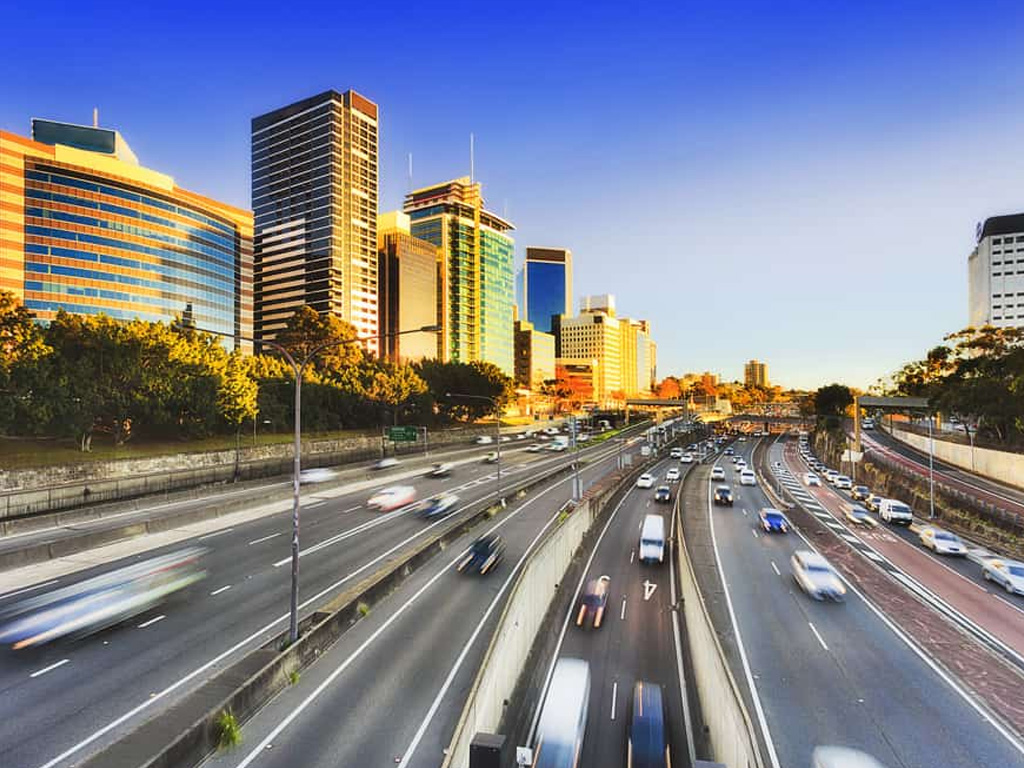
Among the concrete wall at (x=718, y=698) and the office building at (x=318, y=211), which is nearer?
the concrete wall at (x=718, y=698)

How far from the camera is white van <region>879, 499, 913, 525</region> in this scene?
46938 mm

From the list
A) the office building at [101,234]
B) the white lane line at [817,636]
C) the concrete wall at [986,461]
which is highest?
the office building at [101,234]

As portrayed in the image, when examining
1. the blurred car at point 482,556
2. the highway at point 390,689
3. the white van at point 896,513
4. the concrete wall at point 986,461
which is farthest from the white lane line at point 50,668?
the concrete wall at point 986,461

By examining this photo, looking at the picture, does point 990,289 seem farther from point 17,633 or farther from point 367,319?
point 17,633

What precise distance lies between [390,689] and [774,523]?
1470 inches

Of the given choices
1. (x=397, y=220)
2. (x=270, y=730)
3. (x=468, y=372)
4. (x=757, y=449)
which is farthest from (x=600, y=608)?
(x=397, y=220)

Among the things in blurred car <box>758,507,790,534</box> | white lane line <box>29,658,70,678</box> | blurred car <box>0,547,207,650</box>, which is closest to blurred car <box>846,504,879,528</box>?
blurred car <box>758,507,790,534</box>

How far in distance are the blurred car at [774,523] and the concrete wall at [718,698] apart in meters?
23.3

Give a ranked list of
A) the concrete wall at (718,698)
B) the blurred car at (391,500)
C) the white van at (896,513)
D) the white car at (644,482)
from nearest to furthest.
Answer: the concrete wall at (718,698) → the blurred car at (391,500) → the white van at (896,513) → the white car at (644,482)

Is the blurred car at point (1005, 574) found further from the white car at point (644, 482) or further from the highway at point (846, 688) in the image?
the white car at point (644, 482)

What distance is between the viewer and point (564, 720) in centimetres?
1684

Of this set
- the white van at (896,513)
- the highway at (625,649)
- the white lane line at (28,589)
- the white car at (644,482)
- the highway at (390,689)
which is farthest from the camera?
the white car at (644,482)

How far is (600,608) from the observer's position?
95.1 ft

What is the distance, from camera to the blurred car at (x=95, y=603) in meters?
19.4
